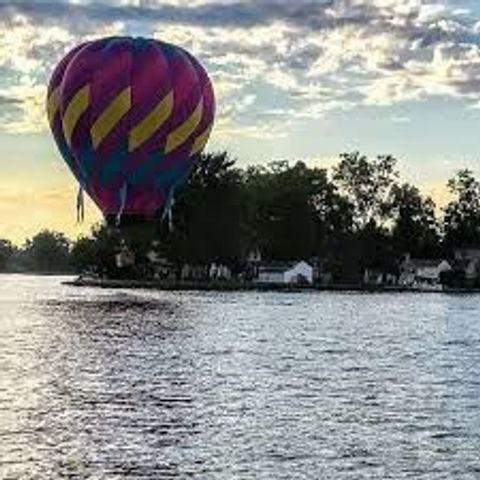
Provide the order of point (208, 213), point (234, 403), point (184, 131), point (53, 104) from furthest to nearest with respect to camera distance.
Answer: point (208, 213) < point (53, 104) < point (184, 131) < point (234, 403)

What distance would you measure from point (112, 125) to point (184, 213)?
96323 millimetres

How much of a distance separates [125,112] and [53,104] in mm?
5380

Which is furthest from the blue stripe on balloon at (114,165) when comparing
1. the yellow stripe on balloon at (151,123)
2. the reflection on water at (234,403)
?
the reflection on water at (234,403)

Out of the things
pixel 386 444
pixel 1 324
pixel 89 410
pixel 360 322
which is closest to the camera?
pixel 386 444

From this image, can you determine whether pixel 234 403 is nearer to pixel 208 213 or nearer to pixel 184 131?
pixel 184 131

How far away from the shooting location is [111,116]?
84375mm

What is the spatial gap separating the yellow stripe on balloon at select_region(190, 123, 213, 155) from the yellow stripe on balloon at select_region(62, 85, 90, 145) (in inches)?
331

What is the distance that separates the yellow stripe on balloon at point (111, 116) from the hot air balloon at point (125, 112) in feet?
0.21

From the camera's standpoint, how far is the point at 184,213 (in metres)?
181

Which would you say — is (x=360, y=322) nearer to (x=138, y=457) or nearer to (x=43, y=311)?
(x=43, y=311)

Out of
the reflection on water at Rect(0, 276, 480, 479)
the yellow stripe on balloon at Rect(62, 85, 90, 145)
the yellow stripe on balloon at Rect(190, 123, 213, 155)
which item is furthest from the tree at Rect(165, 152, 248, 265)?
the reflection on water at Rect(0, 276, 480, 479)

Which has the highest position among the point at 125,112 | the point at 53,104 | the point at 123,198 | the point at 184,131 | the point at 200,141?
the point at 53,104

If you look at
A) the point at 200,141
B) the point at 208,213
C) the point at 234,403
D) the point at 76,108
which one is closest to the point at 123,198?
the point at 200,141

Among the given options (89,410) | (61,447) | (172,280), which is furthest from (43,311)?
(172,280)
